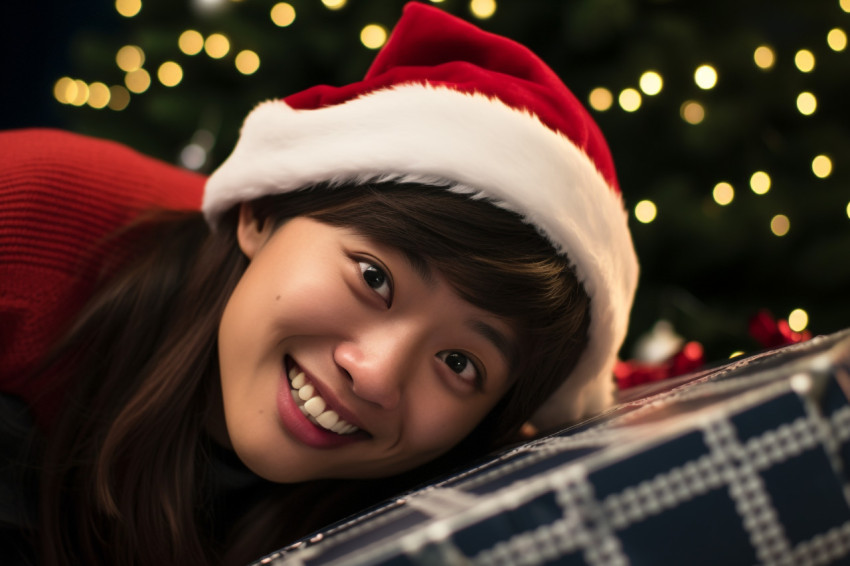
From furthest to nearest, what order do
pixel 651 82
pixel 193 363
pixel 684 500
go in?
1. pixel 651 82
2. pixel 193 363
3. pixel 684 500

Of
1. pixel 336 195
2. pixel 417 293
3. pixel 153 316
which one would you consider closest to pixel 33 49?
pixel 153 316

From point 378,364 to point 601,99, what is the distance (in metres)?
1.03

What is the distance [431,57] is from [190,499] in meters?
0.69

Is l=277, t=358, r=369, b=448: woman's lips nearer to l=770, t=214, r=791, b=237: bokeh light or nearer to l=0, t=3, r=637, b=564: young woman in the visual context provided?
l=0, t=3, r=637, b=564: young woman

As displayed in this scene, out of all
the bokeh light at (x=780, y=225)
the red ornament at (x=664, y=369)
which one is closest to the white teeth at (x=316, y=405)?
the red ornament at (x=664, y=369)

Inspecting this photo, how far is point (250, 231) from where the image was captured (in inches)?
36.8

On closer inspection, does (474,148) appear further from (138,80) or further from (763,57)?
(138,80)

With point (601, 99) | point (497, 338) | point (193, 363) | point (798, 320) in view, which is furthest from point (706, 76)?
point (193, 363)

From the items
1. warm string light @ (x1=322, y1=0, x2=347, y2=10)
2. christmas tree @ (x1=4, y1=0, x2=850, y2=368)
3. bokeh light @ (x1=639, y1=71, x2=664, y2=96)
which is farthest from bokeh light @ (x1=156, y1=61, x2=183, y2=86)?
bokeh light @ (x1=639, y1=71, x2=664, y2=96)

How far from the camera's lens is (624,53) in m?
1.49

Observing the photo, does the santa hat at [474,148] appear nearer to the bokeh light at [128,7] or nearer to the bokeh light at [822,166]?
the bokeh light at [822,166]

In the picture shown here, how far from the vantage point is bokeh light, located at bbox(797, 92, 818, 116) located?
1.53 m

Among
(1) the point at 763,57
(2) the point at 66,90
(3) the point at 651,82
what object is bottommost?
(2) the point at 66,90

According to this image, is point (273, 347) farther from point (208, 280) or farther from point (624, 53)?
point (624, 53)
